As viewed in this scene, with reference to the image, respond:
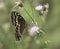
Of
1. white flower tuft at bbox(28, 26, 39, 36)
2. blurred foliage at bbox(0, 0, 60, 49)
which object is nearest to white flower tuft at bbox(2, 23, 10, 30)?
blurred foliage at bbox(0, 0, 60, 49)

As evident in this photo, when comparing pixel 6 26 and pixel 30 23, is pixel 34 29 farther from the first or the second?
pixel 6 26

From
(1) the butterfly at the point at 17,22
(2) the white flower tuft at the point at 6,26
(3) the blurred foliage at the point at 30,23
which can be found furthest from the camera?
(2) the white flower tuft at the point at 6,26

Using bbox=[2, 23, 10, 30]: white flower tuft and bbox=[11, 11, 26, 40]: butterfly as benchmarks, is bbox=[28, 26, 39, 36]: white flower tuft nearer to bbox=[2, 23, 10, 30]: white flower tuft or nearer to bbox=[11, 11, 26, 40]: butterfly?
bbox=[11, 11, 26, 40]: butterfly

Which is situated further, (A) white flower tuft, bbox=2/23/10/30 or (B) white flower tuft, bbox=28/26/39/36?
(A) white flower tuft, bbox=2/23/10/30

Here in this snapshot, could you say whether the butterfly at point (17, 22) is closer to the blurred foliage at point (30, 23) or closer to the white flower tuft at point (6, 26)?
the blurred foliage at point (30, 23)

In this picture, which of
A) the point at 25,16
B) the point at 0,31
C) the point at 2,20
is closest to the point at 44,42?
the point at 25,16

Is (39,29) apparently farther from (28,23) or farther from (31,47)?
(31,47)

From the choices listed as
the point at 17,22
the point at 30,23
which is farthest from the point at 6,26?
the point at 17,22

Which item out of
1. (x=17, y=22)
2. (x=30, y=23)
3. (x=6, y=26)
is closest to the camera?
(x=17, y=22)

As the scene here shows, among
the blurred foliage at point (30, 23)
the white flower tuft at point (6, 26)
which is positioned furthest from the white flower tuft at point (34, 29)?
the white flower tuft at point (6, 26)
